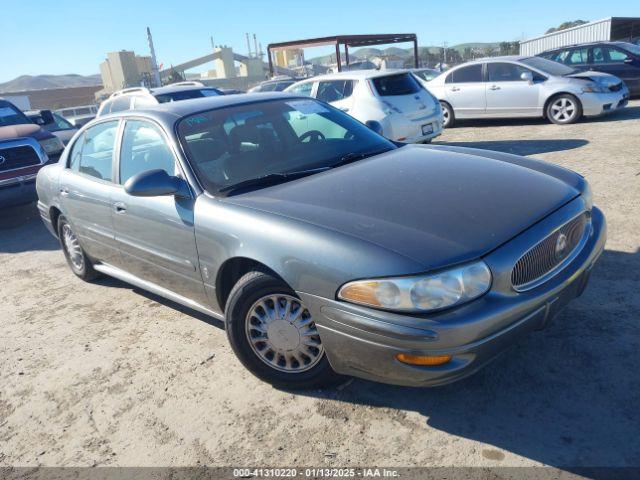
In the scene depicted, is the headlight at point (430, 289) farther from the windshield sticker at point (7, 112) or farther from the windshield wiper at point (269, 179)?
the windshield sticker at point (7, 112)

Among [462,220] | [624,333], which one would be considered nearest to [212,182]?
[462,220]

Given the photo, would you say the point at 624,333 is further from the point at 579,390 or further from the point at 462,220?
the point at 462,220

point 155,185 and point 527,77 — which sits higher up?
point 155,185

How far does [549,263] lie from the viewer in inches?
109

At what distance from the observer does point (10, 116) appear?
9.61m

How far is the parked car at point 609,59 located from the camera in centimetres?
1266

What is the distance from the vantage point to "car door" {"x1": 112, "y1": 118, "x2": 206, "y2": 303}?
3396 millimetres

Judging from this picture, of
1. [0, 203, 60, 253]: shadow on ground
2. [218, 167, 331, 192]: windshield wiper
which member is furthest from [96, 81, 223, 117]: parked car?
[218, 167, 331, 192]: windshield wiper

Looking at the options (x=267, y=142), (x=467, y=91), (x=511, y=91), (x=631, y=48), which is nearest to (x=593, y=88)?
(x=511, y=91)

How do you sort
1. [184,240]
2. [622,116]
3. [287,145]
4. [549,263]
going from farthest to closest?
[622,116]
[287,145]
[184,240]
[549,263]

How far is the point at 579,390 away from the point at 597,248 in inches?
33.3

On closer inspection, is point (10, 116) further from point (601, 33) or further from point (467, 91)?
point (601, 33)

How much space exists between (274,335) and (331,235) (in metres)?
0.76

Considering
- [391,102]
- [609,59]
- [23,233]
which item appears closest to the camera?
[23,233]
